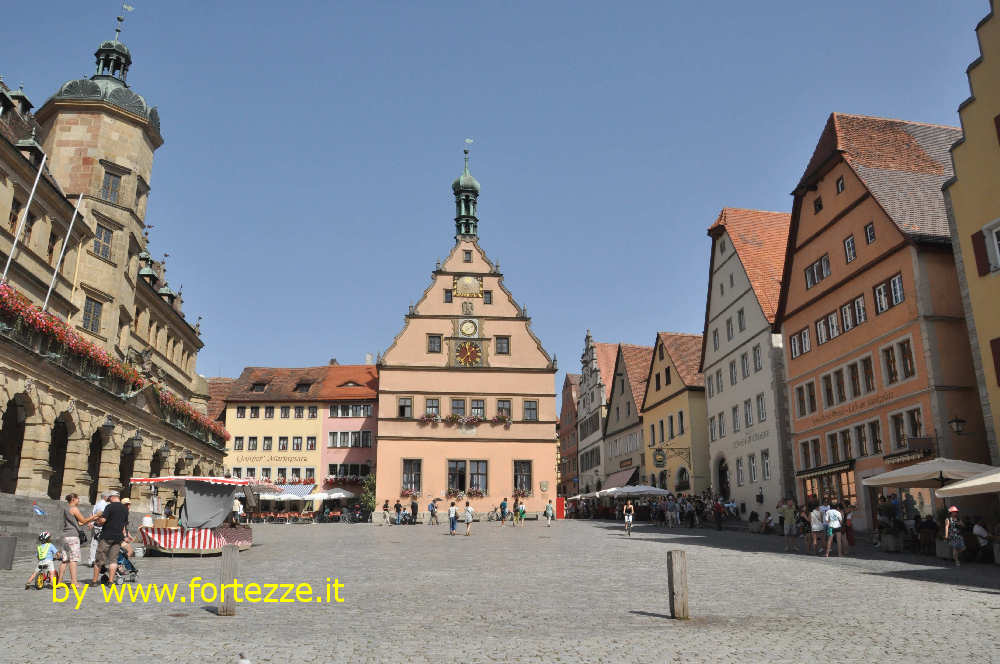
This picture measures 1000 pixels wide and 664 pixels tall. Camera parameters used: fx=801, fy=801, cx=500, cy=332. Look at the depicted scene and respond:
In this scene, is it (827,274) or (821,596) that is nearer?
(821,596)

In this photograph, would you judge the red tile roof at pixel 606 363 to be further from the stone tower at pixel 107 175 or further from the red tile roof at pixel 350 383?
the stone tower at pixel 107 175

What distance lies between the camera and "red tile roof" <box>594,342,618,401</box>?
220 feet

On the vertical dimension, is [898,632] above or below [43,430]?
below

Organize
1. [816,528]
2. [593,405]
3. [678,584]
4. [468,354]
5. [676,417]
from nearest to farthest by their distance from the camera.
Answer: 1. [678,584]
2. [816,528]
3. [676,417]
4. [468,354]
5. [593,405]

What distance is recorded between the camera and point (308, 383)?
213 feet

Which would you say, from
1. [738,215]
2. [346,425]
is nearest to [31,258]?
[738,215]

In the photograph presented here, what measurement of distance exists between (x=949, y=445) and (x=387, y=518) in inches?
1136

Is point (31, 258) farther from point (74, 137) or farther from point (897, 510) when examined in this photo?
point (897, 510)

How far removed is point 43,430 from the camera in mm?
22125

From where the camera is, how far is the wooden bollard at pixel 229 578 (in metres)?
10.7

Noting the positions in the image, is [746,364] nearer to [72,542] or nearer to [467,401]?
[467,401]

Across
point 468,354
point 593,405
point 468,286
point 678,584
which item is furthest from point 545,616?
point 593,405

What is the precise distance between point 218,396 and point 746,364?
48613mm

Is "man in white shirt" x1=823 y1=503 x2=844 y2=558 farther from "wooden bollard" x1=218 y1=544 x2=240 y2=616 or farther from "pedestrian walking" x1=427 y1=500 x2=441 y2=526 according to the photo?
"pedestrian walking" x1=427 y1=500 x2=441 y2=526
